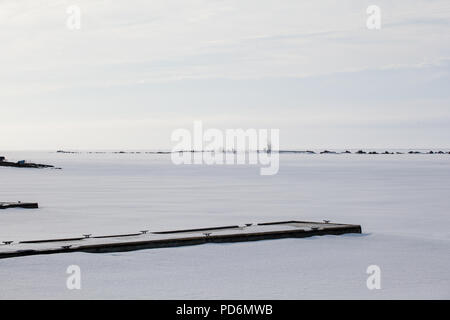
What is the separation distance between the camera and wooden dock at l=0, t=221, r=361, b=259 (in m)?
13.2

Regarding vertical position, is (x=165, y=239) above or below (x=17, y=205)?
below

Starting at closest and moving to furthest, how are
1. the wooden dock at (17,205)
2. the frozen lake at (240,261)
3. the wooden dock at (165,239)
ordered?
the frozen lake at (240,261), the wooden dock at (165,239), the wooden dock at (17,205)

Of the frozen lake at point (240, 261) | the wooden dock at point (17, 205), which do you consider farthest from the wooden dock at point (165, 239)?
the wooden dock at point (17, 205)

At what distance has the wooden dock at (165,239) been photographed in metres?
13.2

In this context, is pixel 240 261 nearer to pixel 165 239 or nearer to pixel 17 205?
pixel 165 239

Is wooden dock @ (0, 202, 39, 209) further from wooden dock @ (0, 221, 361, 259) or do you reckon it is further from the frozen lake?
wooden dock @ (0, 221, 361, 259)

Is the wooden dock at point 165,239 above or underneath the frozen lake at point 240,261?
above

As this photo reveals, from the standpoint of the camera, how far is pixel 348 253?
14.5 m

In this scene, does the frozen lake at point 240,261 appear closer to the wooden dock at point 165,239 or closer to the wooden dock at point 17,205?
the wooden dock at point 165,239

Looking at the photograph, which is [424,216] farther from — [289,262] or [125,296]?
[125,296]

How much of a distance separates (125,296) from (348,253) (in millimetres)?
5746

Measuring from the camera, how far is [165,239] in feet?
47.3

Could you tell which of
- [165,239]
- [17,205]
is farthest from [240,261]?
[17,205]
